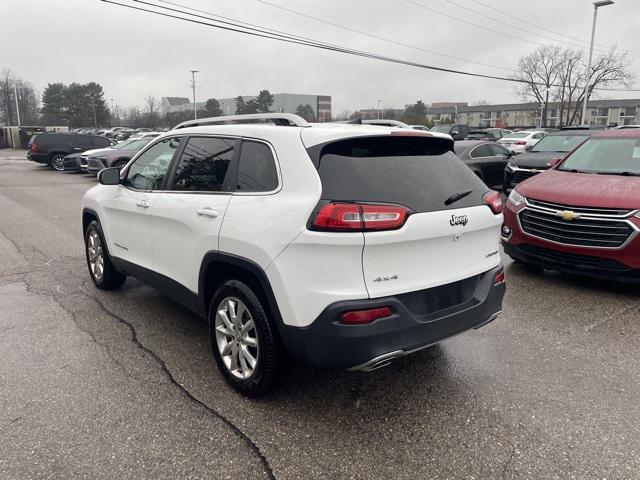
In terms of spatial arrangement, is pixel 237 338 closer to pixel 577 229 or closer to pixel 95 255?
pixel 95 255

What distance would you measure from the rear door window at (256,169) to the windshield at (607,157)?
188 inches

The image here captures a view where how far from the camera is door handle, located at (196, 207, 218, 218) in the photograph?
331cm

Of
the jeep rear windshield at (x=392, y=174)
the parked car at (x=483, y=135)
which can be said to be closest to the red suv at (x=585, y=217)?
the jeep rear windshield at (x=392, y=174)

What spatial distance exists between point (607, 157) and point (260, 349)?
18.2 ft

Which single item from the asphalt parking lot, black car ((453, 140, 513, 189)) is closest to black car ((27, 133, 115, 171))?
black car ((453, 140, 513, 189))

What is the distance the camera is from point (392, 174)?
2.90m

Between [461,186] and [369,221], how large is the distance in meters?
0.89

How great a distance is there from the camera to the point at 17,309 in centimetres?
490

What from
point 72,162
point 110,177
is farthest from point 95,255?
point 72,162

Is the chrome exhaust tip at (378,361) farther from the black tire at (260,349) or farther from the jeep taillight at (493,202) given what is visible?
the jeep taillight at (493,202)

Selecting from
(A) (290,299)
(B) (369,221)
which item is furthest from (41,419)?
(B) (369,221)

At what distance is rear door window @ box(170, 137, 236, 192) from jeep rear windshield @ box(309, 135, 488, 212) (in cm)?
84

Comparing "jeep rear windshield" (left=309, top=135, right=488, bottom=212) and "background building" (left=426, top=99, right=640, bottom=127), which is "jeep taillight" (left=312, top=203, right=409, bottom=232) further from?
"background building" (left=426, top=99, right=640, bottom=127)

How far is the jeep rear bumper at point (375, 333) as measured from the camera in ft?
8.67
